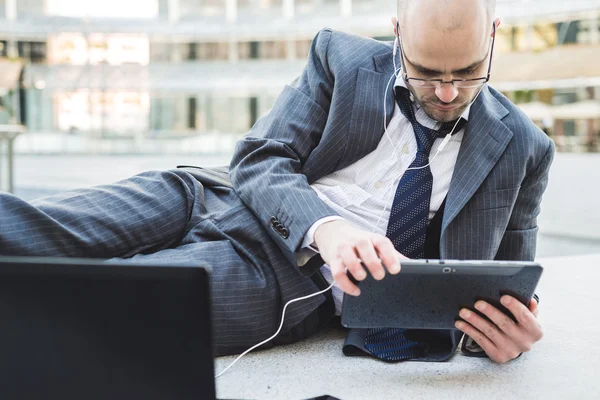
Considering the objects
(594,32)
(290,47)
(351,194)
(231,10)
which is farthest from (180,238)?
(231,10)

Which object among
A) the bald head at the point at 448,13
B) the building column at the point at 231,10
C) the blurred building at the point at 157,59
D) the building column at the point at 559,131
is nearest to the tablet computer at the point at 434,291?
the bald head at the point at 448,13

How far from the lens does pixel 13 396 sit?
958 millimetres

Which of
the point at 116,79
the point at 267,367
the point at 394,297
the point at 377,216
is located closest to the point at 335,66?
the point at 377,216

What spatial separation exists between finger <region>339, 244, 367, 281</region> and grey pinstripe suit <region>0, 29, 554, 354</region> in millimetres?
289

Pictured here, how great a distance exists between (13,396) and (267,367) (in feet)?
2.98

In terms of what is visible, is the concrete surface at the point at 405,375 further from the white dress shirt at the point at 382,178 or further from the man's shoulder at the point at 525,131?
the man's shoulder at the point at 525,131

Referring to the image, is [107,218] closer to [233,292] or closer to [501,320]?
[233,292]

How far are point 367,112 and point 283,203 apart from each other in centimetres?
44

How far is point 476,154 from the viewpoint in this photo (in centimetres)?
175

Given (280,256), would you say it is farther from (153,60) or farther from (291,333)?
(153,60)

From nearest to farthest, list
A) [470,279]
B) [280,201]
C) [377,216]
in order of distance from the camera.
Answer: [470,279]
[280,201]
[377,216]

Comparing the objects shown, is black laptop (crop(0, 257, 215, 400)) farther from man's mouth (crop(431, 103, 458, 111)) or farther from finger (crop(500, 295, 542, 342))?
man's mouth (crop(431, 103, 458, 111))

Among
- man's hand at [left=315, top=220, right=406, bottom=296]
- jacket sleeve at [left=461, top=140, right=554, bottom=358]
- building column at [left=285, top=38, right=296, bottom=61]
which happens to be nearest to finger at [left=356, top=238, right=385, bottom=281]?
man's hand at [left=315, top=220, right=406, bottom=296]

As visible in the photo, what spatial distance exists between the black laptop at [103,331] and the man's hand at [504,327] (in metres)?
0.81
